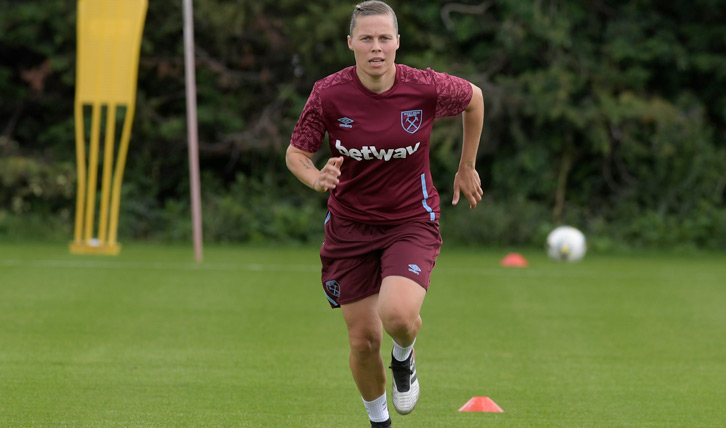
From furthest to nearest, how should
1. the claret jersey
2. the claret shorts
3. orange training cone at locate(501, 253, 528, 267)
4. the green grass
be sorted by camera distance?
1. orange training cone at locate(501, 253, 528, 267)
2. the green grass
3. the claret shorts
4. the claret jersey

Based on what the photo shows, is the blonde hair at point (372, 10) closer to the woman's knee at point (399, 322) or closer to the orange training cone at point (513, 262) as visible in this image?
the woman's knee at point (399, 322)

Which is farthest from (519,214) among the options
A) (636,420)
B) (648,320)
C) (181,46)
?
(636,420)

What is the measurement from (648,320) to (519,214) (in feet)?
30.8

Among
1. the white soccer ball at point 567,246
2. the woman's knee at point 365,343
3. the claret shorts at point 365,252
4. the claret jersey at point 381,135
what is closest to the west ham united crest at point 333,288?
the claret shorts at point 365,252

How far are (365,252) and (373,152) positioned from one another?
503 millimetres

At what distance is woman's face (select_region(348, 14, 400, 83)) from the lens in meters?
4.91

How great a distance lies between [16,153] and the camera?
2133 centimetres

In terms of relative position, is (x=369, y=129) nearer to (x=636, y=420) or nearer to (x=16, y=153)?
(x=636, y=420)

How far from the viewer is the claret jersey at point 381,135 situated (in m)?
5.02

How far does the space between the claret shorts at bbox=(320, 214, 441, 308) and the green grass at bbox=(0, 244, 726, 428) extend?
909mm

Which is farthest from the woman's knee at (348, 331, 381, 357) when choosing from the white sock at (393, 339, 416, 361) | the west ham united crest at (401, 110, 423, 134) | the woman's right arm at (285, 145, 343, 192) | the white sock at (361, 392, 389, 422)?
the west ham united crest at (401, 110, 423, 134)

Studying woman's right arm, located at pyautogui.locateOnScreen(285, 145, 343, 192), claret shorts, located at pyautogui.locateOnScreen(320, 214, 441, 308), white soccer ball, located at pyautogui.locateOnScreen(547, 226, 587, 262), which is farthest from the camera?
white soccer ball, located at pyautogui.locateOnScreen(547, 226, 587, 262)

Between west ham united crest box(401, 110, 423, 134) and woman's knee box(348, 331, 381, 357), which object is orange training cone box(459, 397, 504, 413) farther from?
west ham united crest box(401, 110, 423, 134)

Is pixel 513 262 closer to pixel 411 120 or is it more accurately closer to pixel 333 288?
pixel 333 288
